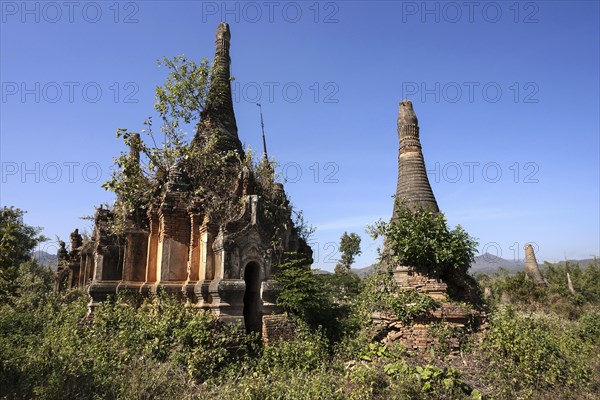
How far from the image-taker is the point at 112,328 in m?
9.57

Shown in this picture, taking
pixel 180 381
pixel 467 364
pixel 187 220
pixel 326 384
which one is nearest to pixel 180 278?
pixel 187 220

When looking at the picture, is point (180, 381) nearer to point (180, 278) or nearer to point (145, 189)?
point (180, 278)

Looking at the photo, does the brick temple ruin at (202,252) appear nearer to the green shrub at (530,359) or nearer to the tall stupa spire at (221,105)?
the tall stupa spire at (221,105)

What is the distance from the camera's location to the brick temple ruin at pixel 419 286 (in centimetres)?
953

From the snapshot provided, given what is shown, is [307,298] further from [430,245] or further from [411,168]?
[411,168]

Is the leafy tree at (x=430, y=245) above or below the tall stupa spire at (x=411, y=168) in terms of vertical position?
below

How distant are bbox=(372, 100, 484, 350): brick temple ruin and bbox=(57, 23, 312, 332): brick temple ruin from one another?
3.08 meters

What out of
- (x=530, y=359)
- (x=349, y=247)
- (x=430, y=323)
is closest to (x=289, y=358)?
(x=430, y=323)

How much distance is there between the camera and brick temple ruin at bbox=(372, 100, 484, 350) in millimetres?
9531

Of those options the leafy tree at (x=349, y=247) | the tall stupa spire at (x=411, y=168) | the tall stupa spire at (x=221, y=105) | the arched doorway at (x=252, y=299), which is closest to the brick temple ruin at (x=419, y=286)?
the tall stupa spire at (x=411, y=168)

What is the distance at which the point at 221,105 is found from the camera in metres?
14.2

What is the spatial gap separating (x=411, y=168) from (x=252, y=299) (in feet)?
20.2

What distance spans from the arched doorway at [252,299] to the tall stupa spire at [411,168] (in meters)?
4.49

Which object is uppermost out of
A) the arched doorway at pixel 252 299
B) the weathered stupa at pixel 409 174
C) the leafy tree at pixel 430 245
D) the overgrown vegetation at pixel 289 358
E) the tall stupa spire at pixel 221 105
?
the tall stupa spire at pixel 221 105
